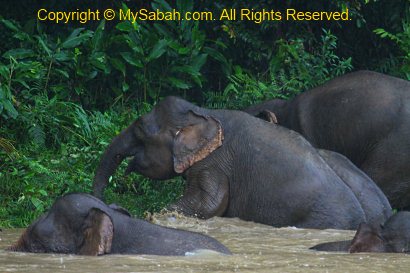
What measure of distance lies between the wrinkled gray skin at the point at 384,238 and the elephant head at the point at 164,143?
3118 mm

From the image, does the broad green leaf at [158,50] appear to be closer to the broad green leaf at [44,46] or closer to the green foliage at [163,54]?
the green foliage at [163,54]

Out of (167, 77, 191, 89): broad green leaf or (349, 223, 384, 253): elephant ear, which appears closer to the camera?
(349, 223, 384, 253): elephant ear

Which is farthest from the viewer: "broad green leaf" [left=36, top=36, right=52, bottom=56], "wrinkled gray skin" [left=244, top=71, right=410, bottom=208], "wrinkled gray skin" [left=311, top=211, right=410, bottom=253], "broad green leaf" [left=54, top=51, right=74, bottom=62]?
"broad green leaf" [left=54, top=51, right=74, bottom=62]

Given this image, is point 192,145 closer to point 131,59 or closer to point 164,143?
point 164,143

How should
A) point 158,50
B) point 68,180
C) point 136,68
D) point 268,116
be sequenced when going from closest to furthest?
point 68,180 → point 268,116 → point 158,50 → point 136,68

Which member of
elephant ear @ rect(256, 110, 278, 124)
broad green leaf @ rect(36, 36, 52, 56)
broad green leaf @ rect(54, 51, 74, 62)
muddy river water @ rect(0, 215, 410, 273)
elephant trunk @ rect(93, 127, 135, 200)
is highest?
broad green leaf @ rect(36, 36, 52, 56)

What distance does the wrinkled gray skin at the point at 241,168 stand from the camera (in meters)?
12.4

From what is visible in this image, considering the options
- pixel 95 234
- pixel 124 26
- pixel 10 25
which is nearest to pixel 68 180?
pixel 10 25

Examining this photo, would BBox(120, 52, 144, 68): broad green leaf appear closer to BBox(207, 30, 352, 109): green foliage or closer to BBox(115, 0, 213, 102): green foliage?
BBox(115, 0, 213, 102): green foliage

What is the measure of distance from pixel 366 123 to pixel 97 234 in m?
5.36

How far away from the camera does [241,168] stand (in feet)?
42.2

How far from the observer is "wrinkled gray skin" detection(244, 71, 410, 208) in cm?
1387

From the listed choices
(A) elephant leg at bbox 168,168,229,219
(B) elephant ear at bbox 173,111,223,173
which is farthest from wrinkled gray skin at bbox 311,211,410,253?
(B) elephant ear at bbox 173,111,223,173

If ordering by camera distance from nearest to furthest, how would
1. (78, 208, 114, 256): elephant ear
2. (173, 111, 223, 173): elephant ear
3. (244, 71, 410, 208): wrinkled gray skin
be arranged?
1. (78, 208, 114, 256): elephant ear
2. (173, 111, 223, 173): elephant ear
3. (244, 71, 410, 208): wrinkled gray skin
